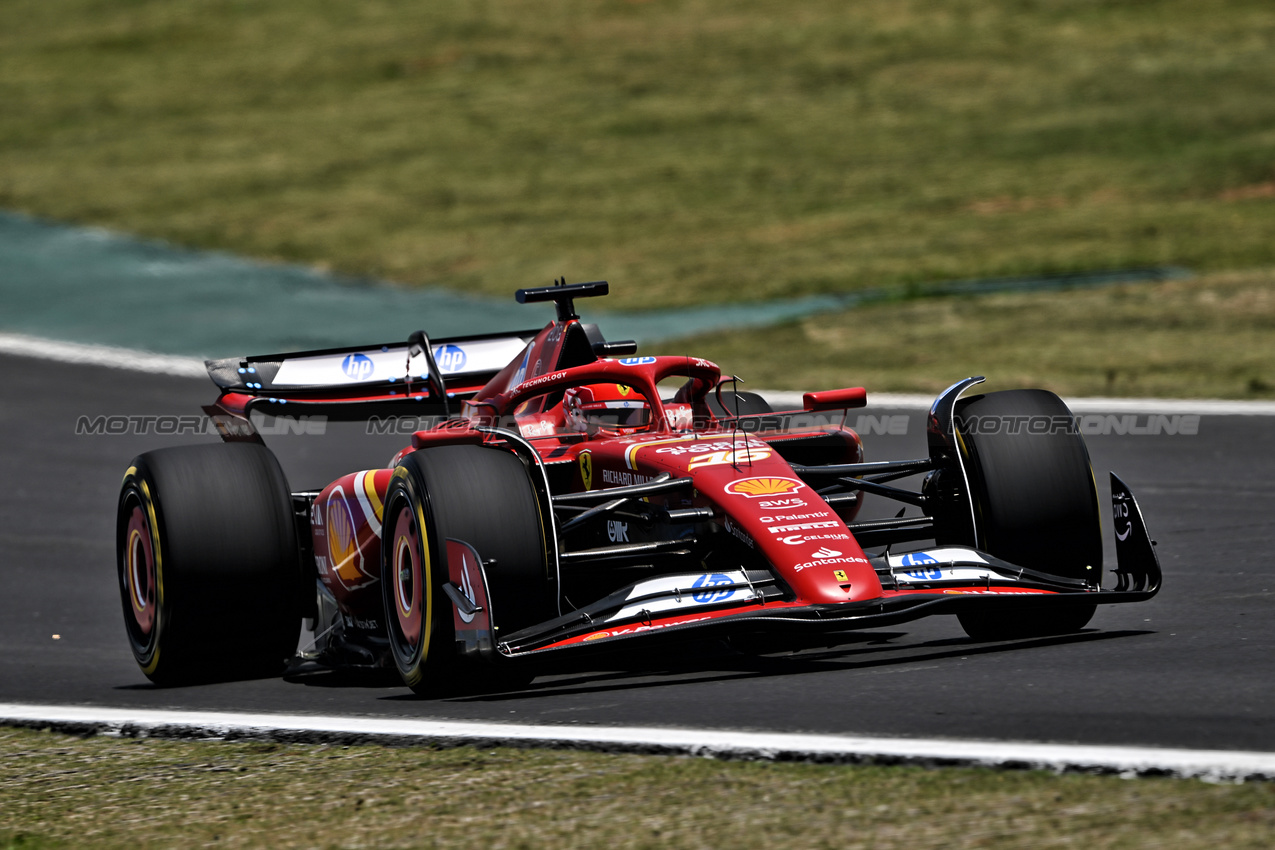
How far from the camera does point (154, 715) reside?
6.18 m

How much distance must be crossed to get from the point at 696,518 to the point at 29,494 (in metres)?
7.19

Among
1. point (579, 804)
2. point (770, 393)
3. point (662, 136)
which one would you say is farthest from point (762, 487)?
point (662, 136)

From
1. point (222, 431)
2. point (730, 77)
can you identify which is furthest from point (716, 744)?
point (730, 77)

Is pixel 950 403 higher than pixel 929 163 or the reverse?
the reverse

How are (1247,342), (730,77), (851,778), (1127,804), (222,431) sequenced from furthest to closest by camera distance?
(730,77)
(1247,342)
(222,431)
(851,778)
(1127,804)

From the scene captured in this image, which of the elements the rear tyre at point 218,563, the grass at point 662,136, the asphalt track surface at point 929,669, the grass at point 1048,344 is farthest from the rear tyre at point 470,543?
the grass at point 662,136

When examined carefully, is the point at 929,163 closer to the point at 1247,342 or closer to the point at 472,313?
the point at 472,313

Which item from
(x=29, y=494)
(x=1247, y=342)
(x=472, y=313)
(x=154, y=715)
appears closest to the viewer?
(x=154, y=715)

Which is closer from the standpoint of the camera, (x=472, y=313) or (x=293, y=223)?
(x=472, y=313)

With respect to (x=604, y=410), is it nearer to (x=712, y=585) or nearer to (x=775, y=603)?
(x=712, y=585)

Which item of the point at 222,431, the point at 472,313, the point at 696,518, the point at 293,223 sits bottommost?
the point at 696,518

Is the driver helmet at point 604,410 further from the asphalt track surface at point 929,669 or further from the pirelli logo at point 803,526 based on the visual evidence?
the pirelli logo at point 803,526

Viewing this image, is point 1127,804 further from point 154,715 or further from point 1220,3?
point 1220,3

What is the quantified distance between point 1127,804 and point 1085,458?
2.82 metres
